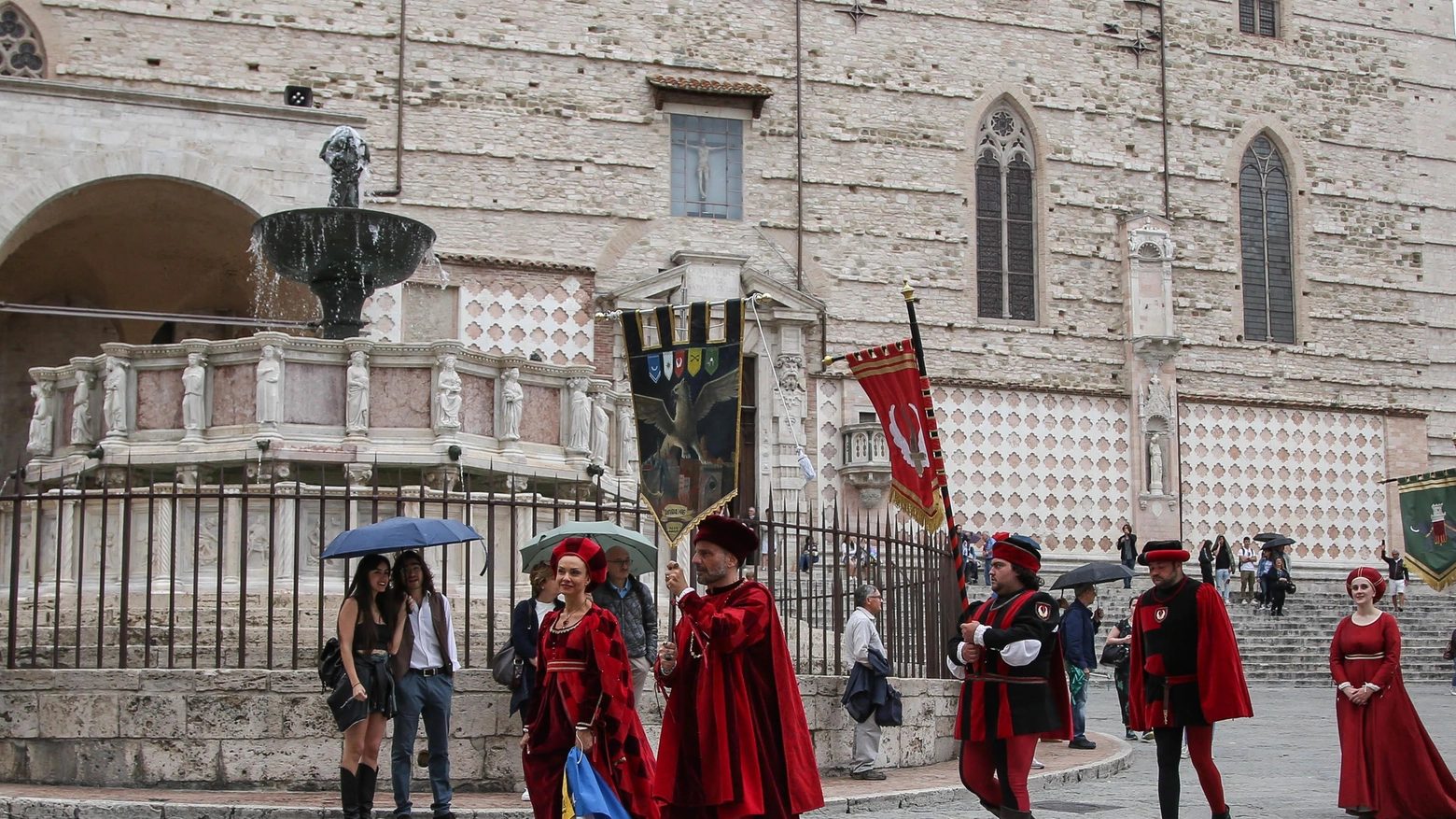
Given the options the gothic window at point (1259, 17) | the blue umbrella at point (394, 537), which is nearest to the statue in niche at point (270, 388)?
the blue umbrella at point (394, 537)

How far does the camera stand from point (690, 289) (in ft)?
84.5

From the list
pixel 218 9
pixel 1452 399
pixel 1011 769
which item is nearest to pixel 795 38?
pixel 218 9

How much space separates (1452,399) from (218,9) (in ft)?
76.8

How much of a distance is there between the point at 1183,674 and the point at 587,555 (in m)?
3.10

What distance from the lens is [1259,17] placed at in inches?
1220

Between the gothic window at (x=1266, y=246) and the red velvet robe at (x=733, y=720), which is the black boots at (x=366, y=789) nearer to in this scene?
the red velvet robe at (x=733, y=720)

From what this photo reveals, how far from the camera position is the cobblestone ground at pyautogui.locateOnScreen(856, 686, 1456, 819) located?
31.0 ft

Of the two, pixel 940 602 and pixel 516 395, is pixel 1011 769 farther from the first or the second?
pixel 516 395

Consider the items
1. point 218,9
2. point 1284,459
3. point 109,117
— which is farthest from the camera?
point 1284,459

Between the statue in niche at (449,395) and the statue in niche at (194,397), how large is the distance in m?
1.84

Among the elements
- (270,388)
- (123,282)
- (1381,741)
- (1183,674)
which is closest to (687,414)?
(270,388)

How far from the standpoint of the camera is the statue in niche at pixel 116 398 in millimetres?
12820

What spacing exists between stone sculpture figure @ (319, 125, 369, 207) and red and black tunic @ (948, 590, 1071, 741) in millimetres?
9352

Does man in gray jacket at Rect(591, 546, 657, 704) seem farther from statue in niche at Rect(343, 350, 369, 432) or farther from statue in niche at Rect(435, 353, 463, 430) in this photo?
statue in niche at Rect(343, 350, 369, 432)
